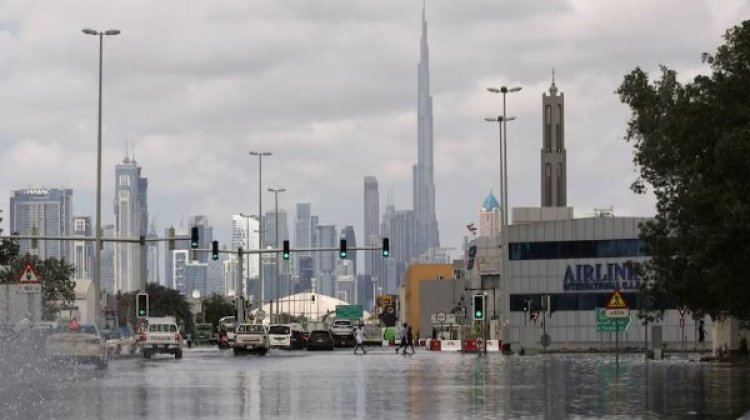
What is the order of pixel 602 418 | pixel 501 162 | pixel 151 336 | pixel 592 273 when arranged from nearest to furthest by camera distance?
1. pixel 602 418
2. pixel 151 336
3. pixel 501 162
4. pixel 592 273

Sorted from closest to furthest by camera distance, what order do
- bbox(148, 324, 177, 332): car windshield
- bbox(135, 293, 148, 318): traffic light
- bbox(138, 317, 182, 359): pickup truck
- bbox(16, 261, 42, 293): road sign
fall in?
bbox(16, 261, 42, 293): road sign → bbox(135, 293, 148, 318): traffic light → bbox(138, 317, 182, 359): pickup truck → bbox(148, 324, 177, 332): car windshield

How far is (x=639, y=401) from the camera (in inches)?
1147

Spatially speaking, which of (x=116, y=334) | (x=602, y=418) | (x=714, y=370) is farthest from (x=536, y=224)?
(x=602, y=418)

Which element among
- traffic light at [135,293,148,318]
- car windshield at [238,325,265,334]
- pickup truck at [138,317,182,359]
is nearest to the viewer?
traffic light at [135,293,148,318]

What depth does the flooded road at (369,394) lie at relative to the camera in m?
25.9

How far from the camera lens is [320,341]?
328 feet

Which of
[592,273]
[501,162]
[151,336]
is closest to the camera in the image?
[151,336]

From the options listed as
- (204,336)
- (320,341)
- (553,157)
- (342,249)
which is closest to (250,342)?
(342,249)

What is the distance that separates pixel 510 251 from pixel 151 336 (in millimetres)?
55969

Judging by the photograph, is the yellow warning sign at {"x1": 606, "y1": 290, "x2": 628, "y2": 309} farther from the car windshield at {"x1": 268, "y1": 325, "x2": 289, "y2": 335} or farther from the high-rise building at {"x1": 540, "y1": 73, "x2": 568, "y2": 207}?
the high-rise building at {"x1": 540, "y1": 73, "x2": 568, "y2": 207}

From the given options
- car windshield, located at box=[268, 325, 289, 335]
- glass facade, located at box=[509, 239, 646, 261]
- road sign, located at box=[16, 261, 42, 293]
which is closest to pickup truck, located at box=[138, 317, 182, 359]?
car windshield, located at box=[268, 325, 289, 335]

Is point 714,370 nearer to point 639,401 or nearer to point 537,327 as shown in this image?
point 639,401

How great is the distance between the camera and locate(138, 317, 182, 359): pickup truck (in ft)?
234

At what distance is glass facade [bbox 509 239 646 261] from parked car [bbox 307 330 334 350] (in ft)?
85.2
